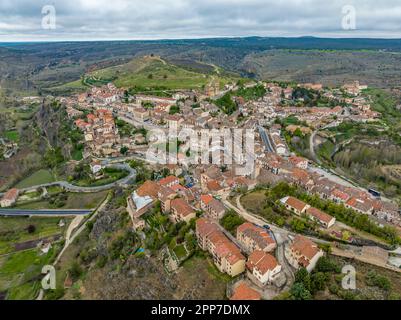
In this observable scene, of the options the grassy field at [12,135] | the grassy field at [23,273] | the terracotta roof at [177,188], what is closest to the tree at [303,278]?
the terracotta roof at [177,188]

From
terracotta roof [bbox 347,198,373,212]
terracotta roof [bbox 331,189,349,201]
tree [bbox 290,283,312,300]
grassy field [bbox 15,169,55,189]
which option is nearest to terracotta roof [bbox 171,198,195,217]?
tree [bbox 290,283,312,300]

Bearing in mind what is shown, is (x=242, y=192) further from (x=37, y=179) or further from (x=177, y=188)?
(x=37, y=179)

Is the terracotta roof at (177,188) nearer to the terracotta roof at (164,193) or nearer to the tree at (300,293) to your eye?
the terracotta roof at (164,193)

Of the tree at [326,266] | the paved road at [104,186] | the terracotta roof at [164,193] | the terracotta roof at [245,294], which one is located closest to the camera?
the terracotta roof at [245,294]

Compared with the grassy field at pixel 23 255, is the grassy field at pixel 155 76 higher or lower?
higher

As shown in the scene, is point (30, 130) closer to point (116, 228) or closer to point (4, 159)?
point (4, 159)
